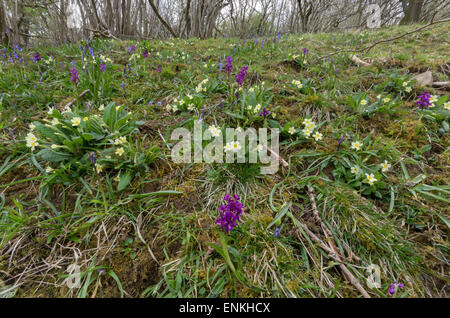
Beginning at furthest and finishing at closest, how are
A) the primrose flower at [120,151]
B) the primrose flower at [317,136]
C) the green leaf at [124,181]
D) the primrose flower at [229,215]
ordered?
1. the primrose flower at [317,136]
2. the primrose flower at [120,151]
3. the green leaf at [124,181]
4. the primrose flower at [229,215]

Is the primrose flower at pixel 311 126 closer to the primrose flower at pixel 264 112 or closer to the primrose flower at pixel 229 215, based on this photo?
the primrose flower at pixel 264 112

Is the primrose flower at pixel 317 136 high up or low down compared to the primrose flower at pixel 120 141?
up

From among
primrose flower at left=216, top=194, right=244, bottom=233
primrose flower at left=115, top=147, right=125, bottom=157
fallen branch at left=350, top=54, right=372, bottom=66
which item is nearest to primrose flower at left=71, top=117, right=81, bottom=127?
primrose flower at left=115, top=147, right=125, bottom=157

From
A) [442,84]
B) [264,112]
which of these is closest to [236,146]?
[264,112]

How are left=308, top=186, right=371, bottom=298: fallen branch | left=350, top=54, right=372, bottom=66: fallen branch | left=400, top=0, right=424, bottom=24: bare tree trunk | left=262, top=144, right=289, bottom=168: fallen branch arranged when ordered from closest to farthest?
left=308, top=186, right=371, bottom=298: fallen branch → left=262, top=144, right=289, bottom=168: fallen branch → left=350, top=54, right=372, bottom=66: fallen branch → left=400, top=0, right=424, bottom=24: bare tree trunk

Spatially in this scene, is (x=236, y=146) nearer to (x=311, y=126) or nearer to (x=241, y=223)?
(x=241, y=223)

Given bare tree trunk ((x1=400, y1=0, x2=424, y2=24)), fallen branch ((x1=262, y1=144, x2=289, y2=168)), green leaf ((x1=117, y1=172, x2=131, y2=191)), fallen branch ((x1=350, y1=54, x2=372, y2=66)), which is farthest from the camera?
bare tree trunk ((x1=400, y1=0, x2=424, y2=24))

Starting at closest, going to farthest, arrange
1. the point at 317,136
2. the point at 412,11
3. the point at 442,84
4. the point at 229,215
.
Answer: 1. the point at 229,215
2. the point at 317,136
3. the point at 442,84
4. the point at 412,11

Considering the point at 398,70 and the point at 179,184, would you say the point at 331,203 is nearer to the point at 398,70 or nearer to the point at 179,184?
the point at 179,184

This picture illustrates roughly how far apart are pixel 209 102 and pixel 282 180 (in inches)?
54.7

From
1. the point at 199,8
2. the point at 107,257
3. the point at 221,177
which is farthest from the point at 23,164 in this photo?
the point at 199,8

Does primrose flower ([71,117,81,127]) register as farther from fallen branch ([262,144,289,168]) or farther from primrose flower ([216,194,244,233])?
fallen branch ([262,144,289,168])

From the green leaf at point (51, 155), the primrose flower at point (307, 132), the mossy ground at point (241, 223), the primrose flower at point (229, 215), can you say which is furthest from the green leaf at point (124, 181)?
the primrose flower at point (307, 132)
